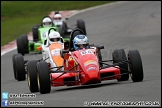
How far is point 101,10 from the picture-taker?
135ft

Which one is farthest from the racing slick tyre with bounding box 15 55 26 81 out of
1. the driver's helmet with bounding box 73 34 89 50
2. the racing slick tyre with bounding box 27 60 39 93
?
the racing slick tyre with bounding box 27 60 39 93

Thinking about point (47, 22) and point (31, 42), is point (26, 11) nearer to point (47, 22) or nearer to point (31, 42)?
point (47, 22)

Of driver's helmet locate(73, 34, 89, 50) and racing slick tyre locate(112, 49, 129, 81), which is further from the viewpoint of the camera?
driver's helmet locate(73, 34, 89, 50)

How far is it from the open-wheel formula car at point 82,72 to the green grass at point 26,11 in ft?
68.3

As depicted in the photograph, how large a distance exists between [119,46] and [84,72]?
39.9ft

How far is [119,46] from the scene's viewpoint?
970 inches

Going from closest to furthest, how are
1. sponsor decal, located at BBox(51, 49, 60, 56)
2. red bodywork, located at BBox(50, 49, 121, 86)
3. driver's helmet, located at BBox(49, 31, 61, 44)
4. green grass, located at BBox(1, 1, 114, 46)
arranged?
red bodywork, located at BBox(50, 49, 121, 86) → sponsor decal, located at BBox(51, 49, 60, 56) → driver's helmet, located at BBox(49, 31, 61, 44) → green grass, located at BBox(1, 1, 114, 46)

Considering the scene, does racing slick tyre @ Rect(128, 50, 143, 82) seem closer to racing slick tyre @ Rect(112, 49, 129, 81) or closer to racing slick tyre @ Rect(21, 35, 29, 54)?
racing slick tyre @ Rect(112, 49, 129, 81)

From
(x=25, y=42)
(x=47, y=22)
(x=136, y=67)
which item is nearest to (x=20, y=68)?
(x=136, y=67)

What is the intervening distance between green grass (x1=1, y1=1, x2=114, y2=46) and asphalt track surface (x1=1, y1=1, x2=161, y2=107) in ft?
→ 10.1

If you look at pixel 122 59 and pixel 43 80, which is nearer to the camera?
pixel 43 80

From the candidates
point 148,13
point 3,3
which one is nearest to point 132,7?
point 148,13

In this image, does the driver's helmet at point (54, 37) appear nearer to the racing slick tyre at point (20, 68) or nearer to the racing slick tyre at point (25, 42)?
the racing slick tyre at point (20, 68)

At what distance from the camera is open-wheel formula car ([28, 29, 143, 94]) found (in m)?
12.4
